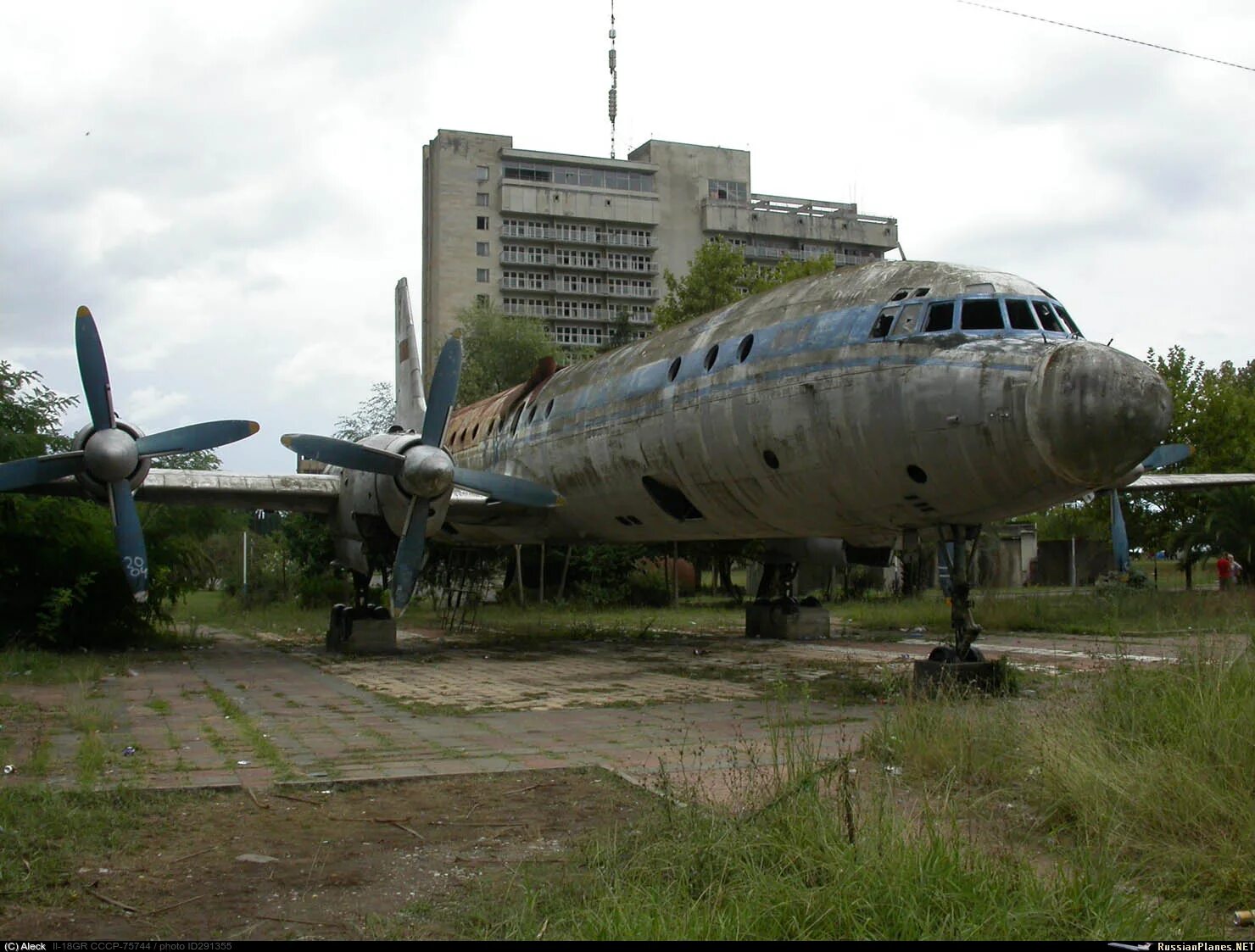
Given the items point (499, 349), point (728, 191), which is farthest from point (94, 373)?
point (728, 191)

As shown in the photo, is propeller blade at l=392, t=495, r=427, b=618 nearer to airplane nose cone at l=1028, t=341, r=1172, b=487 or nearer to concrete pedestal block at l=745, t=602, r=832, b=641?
concrete pedestal block at l=745, t=602, r=832, b=641

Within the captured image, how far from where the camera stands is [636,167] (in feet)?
321

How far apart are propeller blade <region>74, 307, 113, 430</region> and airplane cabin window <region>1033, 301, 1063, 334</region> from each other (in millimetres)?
12427

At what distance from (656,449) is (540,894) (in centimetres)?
1076

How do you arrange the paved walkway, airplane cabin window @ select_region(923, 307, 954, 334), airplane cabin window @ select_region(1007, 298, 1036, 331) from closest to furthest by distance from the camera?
the paved walkway, airplane cabin window @ select_region(1007, 298, 1036, 331), airplane cabin window @ select_region(923, 307, 954, 334)

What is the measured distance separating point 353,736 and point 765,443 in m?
6.04

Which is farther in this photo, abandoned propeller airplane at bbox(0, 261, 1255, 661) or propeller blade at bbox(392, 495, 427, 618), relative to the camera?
propeller blade at bbox(392, 495, 427, 618)

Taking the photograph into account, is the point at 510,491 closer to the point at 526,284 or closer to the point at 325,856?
the point at 325,856

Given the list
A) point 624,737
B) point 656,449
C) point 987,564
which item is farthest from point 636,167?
point 624,737

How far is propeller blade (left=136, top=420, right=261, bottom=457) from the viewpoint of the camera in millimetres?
15758

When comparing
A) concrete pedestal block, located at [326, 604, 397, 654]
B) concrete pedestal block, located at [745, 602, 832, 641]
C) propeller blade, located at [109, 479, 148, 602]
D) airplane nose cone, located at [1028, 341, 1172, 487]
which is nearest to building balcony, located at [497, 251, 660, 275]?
concrete pedestal block, located at [745, 602, 832, 641]

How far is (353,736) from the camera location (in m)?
9.27

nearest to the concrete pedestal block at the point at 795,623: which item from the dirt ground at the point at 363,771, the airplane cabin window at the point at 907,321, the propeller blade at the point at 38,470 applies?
the dirt ground at the point at 363,771

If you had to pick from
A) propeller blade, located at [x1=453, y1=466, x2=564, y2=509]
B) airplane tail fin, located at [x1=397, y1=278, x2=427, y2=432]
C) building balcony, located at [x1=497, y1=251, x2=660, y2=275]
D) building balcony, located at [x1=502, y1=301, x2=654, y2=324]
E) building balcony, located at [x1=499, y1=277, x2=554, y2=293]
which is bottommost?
propeller blade, located at [x1=453, y1=466, x2=564, y2=509]
